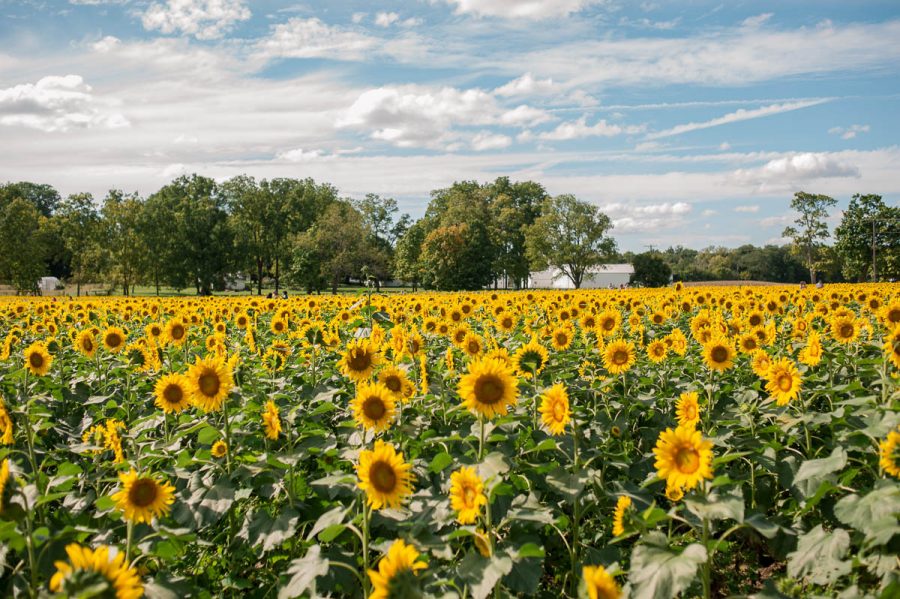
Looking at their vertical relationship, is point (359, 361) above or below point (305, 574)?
above

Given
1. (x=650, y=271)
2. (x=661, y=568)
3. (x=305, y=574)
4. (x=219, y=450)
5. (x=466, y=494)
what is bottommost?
(x=305, y=574)

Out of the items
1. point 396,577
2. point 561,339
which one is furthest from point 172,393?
point 561,339

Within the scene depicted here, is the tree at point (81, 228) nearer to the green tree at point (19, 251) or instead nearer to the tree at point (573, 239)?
the green tree at point (19, 251)

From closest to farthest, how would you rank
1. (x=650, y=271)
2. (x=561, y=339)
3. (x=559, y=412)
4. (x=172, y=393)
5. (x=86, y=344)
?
(x=559, y=412), (x=172, y=393), (x=561, y=339), (x=86, y=344), (x=650, y=271)

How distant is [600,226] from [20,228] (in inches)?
2305

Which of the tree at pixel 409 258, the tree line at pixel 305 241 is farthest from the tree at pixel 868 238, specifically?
the tree at pixel 409 258

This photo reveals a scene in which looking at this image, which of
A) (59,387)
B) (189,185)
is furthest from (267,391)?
(189,185)

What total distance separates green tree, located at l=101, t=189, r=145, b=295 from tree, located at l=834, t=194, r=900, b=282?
6801 centimetres

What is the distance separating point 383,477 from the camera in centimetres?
303

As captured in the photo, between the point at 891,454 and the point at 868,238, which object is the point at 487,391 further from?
the point at 868,238

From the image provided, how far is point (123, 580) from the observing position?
7.07 ft

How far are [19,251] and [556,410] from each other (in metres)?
58.4

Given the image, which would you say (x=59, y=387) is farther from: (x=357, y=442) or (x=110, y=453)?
(x=357, y=442)

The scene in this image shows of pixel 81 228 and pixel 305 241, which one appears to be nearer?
pixel 81 228
